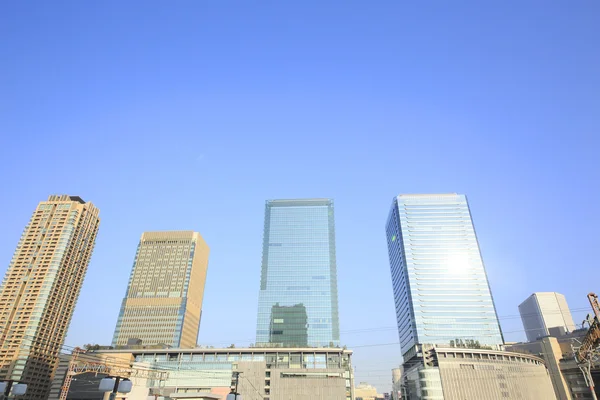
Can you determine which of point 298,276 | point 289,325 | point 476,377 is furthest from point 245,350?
point 298,276

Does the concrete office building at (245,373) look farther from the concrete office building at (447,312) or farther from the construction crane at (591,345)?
the construction crane at (591,345)

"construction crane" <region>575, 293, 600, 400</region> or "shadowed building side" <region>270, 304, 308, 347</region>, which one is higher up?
"shadowed building side" <region>270, 304, 308, 347</region>

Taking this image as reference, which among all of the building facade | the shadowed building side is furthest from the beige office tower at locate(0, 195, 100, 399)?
the building facade

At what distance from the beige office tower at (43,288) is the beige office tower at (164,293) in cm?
2401

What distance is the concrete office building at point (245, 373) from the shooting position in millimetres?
85338

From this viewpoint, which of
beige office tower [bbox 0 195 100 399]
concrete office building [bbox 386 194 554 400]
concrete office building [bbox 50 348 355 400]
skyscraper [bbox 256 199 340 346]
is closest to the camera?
concrete office building [bbox 50 348 355 400]

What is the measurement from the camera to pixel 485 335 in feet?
427

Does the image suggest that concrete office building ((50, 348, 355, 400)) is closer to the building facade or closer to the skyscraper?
the building facade

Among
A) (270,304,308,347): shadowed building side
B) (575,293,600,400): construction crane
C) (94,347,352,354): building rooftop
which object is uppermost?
(270,304,308,347): shadowed building side

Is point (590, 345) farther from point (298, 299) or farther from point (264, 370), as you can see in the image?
point (298, 299)

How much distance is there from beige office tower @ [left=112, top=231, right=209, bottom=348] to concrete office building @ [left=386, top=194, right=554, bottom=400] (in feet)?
328

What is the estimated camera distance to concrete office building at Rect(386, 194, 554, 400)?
10119 cm

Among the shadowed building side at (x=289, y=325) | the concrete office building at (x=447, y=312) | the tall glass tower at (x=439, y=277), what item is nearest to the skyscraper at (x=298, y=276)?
the shadowed building side at (x=289, y=325)

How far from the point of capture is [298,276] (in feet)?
531
